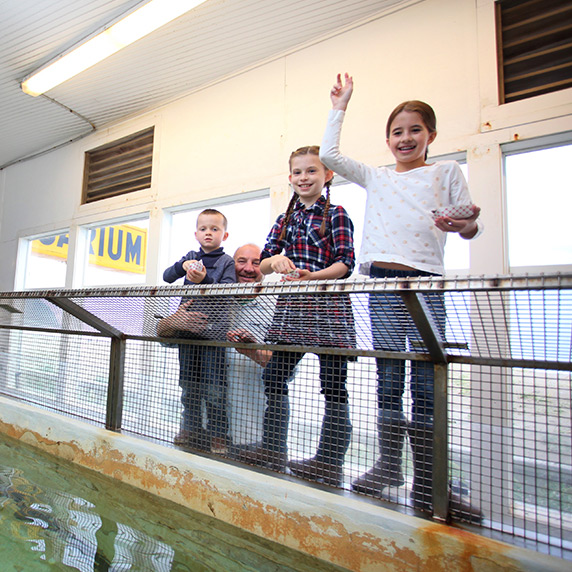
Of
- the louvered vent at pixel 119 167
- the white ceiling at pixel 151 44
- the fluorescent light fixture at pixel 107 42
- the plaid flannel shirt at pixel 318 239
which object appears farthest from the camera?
the louvered vent at pixel 119 167

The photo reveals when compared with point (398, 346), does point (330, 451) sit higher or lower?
lower

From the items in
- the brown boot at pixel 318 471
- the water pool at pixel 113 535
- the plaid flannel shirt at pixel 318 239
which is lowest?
the water pool at pixel 113 535

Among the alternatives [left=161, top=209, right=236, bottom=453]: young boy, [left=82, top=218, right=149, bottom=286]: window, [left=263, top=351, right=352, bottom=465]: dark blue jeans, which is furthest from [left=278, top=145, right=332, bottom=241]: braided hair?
[left=82, top=218, right=149, bottom=286]: window

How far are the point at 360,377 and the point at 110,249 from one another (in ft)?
19.0

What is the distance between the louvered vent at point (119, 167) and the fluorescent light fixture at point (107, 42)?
89 cm

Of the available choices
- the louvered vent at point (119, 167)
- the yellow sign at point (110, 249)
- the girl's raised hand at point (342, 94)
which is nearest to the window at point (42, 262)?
the yellow sign at point (110, 249)

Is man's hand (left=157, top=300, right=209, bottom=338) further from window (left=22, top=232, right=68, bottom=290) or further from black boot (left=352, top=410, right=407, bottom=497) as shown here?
window (left=22, top=232, right=68, bottom=290)

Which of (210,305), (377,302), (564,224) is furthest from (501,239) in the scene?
(210,305)

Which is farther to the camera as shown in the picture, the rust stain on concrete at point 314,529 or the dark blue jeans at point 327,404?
the dark blue jeans at point 327,404

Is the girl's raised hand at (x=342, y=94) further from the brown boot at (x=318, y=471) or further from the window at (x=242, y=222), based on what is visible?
the window at (x=242, y=222)

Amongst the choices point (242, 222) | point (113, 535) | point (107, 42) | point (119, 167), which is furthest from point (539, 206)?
point (119, 167)

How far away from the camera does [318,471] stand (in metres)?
1.36

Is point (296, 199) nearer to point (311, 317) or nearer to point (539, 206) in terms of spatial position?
point (311, 317)

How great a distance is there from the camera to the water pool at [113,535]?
43.7 inches
